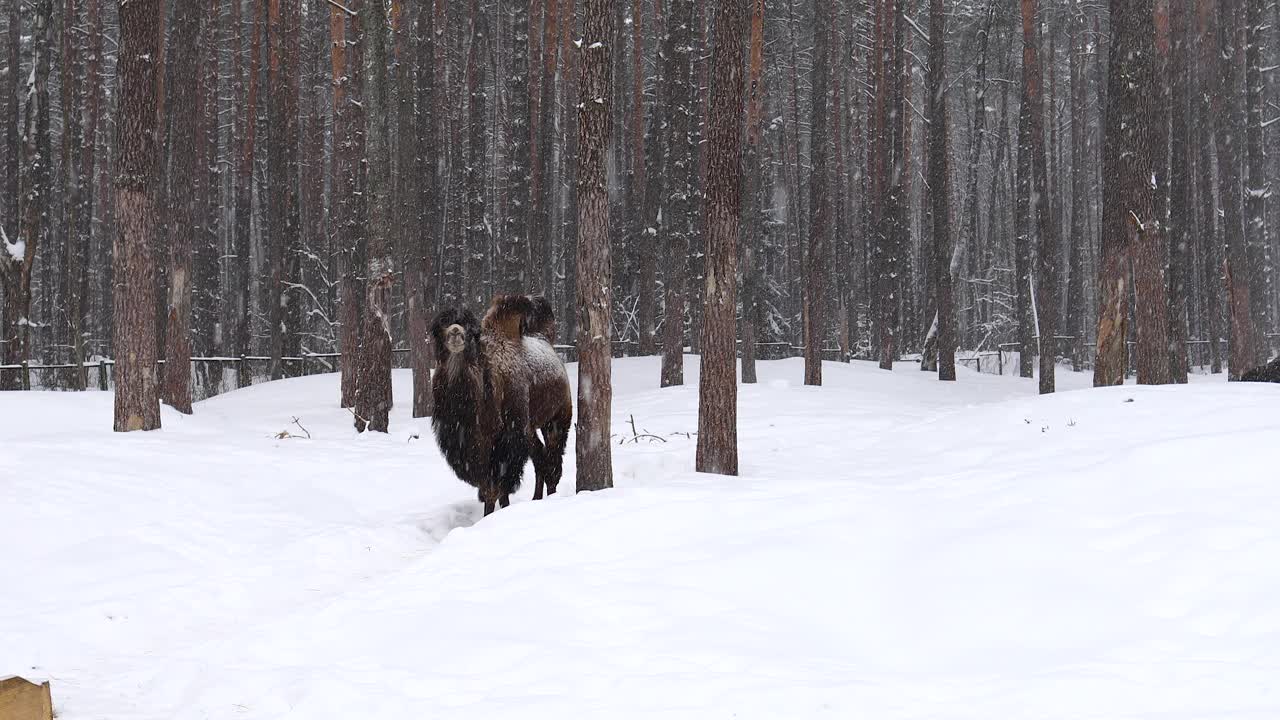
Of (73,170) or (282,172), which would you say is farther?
(282,172)

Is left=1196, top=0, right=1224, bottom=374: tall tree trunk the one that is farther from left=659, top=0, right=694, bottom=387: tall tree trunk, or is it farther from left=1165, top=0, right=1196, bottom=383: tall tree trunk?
left=659, top=0, right=694, bottom=387: tall tree trunk

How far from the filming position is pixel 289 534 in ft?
24.3

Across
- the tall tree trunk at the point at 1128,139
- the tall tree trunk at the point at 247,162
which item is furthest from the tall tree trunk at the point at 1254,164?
the tall tree trunk at the point at 247,162

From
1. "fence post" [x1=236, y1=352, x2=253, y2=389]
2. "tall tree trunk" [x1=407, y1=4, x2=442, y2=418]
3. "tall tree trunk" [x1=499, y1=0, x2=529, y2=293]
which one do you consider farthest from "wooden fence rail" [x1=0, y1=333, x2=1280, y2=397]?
"tall tree trunk" [x1=407, y1=4, x2=442, y2=418]

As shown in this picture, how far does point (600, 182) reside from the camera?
825 cm

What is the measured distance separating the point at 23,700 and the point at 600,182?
5.71m

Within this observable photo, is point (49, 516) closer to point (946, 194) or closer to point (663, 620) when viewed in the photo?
point (663, 620)

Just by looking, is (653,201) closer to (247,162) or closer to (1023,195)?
(1023,195)

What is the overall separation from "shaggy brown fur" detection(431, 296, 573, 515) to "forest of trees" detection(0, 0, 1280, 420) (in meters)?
0.83

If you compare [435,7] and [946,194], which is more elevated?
[435,7]

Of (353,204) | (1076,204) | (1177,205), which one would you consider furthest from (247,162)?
(1076,204)

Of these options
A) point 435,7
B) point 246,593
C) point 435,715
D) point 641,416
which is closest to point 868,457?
point 641,416

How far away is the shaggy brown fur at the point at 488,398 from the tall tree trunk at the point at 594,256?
674mm

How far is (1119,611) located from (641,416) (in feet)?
32.5
